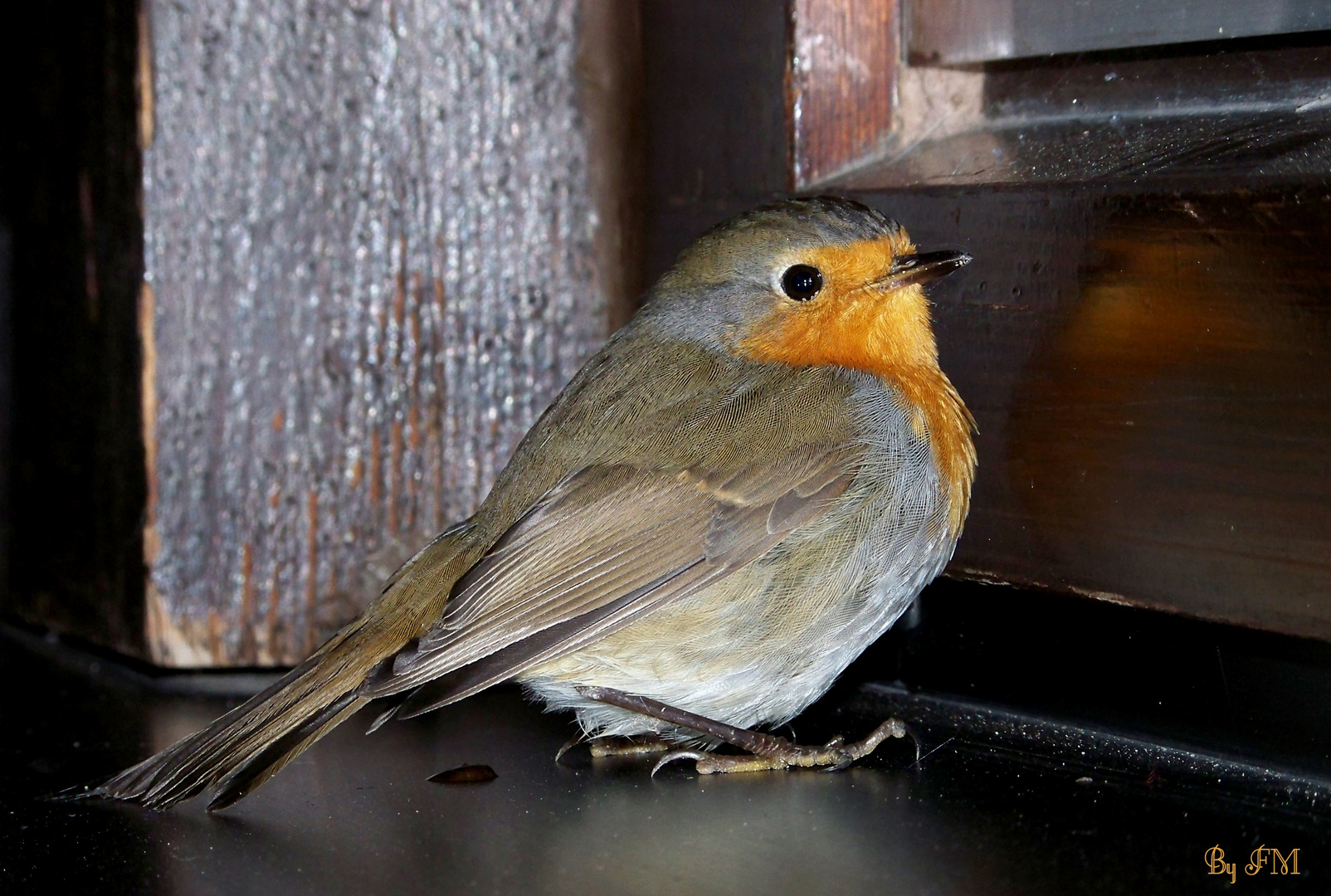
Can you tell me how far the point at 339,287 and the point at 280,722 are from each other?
97 cm

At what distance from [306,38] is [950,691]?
5.53ft

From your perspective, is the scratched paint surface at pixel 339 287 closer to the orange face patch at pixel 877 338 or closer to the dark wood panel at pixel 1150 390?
the orange face patch at pixel 877 338

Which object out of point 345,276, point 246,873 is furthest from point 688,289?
point 246,873

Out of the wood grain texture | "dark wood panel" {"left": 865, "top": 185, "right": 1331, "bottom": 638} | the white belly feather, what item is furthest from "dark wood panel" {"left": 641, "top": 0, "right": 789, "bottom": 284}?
the white belly feather

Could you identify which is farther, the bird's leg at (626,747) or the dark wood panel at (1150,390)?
the bird's leg at (626,747)

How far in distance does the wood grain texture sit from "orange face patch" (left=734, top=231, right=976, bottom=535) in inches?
8.6

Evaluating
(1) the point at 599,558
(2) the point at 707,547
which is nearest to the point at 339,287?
(1) the point at 599,558

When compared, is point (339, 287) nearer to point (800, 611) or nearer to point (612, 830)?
point (800, 611)

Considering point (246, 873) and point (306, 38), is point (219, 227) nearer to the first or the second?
point (306, 38)

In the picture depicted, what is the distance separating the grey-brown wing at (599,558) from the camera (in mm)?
2064

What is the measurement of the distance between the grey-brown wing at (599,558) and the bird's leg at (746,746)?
20 cm

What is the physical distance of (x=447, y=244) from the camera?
2711 millimetres

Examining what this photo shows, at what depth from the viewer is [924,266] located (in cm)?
218

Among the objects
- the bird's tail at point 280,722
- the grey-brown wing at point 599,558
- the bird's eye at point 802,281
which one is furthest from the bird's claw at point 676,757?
the bird's eye at point 802,281
